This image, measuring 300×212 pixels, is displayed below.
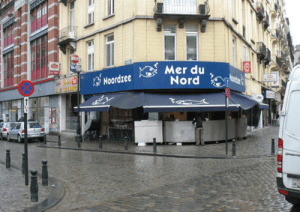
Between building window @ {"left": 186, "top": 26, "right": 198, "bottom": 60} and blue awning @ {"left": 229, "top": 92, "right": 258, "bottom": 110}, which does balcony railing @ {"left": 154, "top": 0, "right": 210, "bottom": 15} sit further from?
blue awning @ {"left": 229, "top": 92, "right": 258, "bottom": 110}

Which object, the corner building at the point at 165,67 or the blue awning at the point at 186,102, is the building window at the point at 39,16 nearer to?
the corner building at the point at 165,67

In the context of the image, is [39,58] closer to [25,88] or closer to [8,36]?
[8,36]

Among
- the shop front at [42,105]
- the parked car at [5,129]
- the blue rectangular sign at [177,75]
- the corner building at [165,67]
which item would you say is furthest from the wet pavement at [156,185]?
the shop front at [42,105]

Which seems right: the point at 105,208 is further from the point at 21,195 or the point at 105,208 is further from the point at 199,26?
the point at 199,26

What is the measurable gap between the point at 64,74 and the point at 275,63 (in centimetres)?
2572

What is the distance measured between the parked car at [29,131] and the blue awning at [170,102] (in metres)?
4.71

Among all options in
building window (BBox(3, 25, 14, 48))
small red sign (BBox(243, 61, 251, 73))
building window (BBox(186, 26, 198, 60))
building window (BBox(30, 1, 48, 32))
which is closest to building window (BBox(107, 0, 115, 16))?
building window (BBox(186, 26, 198, 60))

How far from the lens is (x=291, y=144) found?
498 centimetres

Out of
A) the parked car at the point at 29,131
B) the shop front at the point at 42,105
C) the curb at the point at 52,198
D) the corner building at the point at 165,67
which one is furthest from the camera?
the shop front at the point at 42,105

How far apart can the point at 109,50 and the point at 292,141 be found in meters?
17.6

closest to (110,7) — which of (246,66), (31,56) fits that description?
(246,66)

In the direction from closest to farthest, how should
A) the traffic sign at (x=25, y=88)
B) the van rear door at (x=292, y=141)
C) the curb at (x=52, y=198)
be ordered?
1. the van rear door at (x=292, y=141)
2. the curb at (x=52, y=198)
3. the traffic sign at (x=25, y=88)

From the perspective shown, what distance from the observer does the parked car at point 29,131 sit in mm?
21516

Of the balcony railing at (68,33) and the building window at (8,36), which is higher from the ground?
the building window at (8,36)
